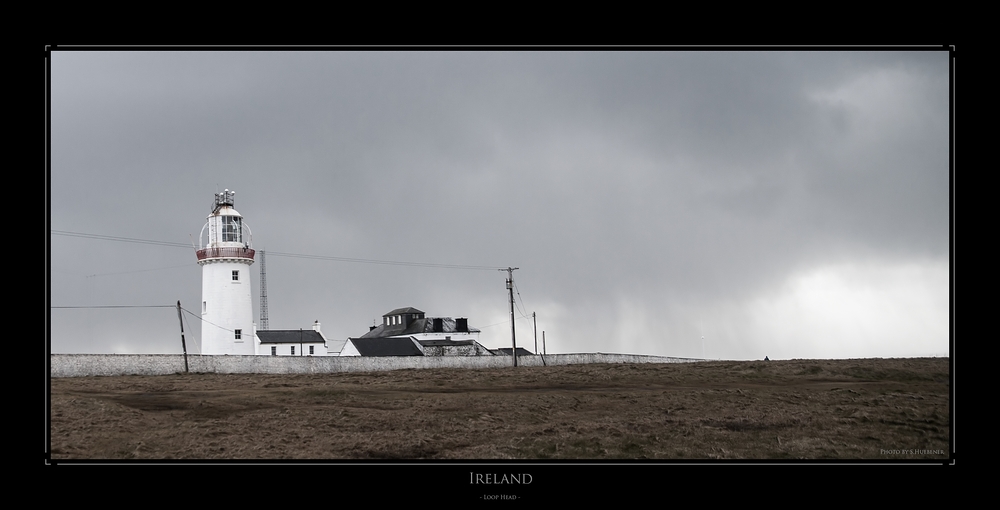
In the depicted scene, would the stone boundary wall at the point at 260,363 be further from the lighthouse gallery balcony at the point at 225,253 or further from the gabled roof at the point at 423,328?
the gabled roof at the point at 423,328

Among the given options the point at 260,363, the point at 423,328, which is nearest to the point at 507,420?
the point at 260,363

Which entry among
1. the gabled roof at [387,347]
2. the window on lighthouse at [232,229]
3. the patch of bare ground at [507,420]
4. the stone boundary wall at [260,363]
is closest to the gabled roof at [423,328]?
the gabled roof at [387,347]

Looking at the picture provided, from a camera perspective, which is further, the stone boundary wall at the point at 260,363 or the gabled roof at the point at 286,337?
the gabled roof at the point at 286,337

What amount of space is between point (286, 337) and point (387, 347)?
8.60 metres

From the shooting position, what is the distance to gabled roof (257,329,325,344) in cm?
5968

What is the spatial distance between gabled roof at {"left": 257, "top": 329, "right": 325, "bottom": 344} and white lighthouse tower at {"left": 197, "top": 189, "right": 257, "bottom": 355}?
1454cm

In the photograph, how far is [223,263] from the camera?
4459 cm

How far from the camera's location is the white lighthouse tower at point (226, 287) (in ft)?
143

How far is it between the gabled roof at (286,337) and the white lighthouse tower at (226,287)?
47.7ft

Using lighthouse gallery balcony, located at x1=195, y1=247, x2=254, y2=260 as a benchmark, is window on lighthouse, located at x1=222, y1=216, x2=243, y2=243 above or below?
above

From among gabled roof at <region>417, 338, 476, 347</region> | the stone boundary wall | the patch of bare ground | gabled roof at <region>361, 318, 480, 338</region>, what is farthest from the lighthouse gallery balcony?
gabled roof at <region>361, 318, 480, 338</region>

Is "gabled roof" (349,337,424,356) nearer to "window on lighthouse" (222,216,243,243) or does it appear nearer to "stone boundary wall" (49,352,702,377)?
"stone boundary wall" (49,352,702,377)

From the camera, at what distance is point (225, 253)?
44.5m
